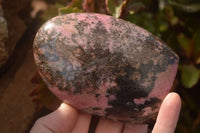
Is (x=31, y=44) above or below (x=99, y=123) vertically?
above

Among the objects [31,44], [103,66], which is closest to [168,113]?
[103,66]

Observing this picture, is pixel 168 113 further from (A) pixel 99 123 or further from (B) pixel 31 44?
(B) pixel 31 44

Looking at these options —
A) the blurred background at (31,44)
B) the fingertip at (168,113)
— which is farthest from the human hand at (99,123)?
the blurred background at (31,44)

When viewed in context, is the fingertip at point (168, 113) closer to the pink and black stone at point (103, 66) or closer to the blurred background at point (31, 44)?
the pink and black stone at point (103, 66)

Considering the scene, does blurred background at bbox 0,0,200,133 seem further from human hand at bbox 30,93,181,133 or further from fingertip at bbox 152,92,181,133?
fingertip at bbox 152,92,181,133

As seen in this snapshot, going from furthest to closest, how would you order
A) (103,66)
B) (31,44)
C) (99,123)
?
1. (31,44)
2. (99,123)
3. (103,66)

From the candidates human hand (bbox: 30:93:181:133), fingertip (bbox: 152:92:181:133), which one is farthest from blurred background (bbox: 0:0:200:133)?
fingertip (bbox: 152:92:181:133)
